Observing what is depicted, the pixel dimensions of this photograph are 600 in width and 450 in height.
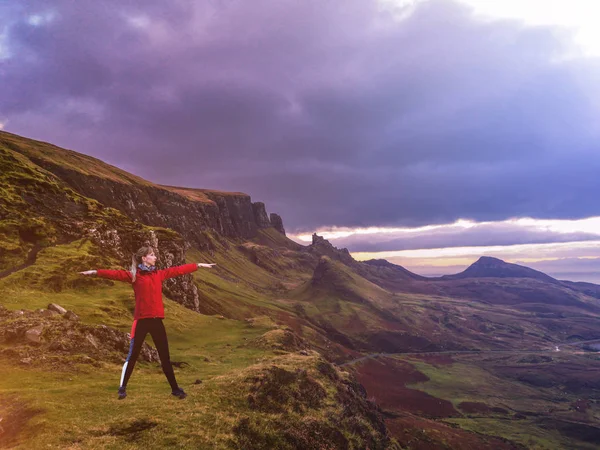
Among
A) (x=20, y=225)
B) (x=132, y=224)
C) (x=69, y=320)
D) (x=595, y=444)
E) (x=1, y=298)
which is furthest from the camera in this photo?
(x=595, y=444)

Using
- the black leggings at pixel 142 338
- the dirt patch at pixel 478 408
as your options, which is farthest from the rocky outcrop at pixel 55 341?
the dirt patch at pixel 478 408

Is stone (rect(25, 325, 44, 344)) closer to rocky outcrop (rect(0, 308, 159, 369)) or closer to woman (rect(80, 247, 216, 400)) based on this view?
rocky outcrop (rect(0, 308, 159, 369))

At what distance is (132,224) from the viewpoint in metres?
108

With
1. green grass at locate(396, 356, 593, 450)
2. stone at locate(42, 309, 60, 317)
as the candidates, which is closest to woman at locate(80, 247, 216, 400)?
stone at locate(42, 309, 60, 317)

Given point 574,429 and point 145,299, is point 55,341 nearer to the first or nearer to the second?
point 145,299

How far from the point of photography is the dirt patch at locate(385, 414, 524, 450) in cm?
8769

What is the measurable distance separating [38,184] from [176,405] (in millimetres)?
103951

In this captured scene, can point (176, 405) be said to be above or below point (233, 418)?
above

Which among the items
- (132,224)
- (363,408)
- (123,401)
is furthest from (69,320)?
(132,224)

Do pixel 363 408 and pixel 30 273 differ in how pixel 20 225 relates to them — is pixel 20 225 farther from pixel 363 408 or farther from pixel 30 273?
pixel 363 408

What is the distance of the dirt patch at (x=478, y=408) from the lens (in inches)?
5886

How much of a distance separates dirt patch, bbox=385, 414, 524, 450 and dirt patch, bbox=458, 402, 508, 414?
35.0 m

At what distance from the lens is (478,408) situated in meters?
154

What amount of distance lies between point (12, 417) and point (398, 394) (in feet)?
545
